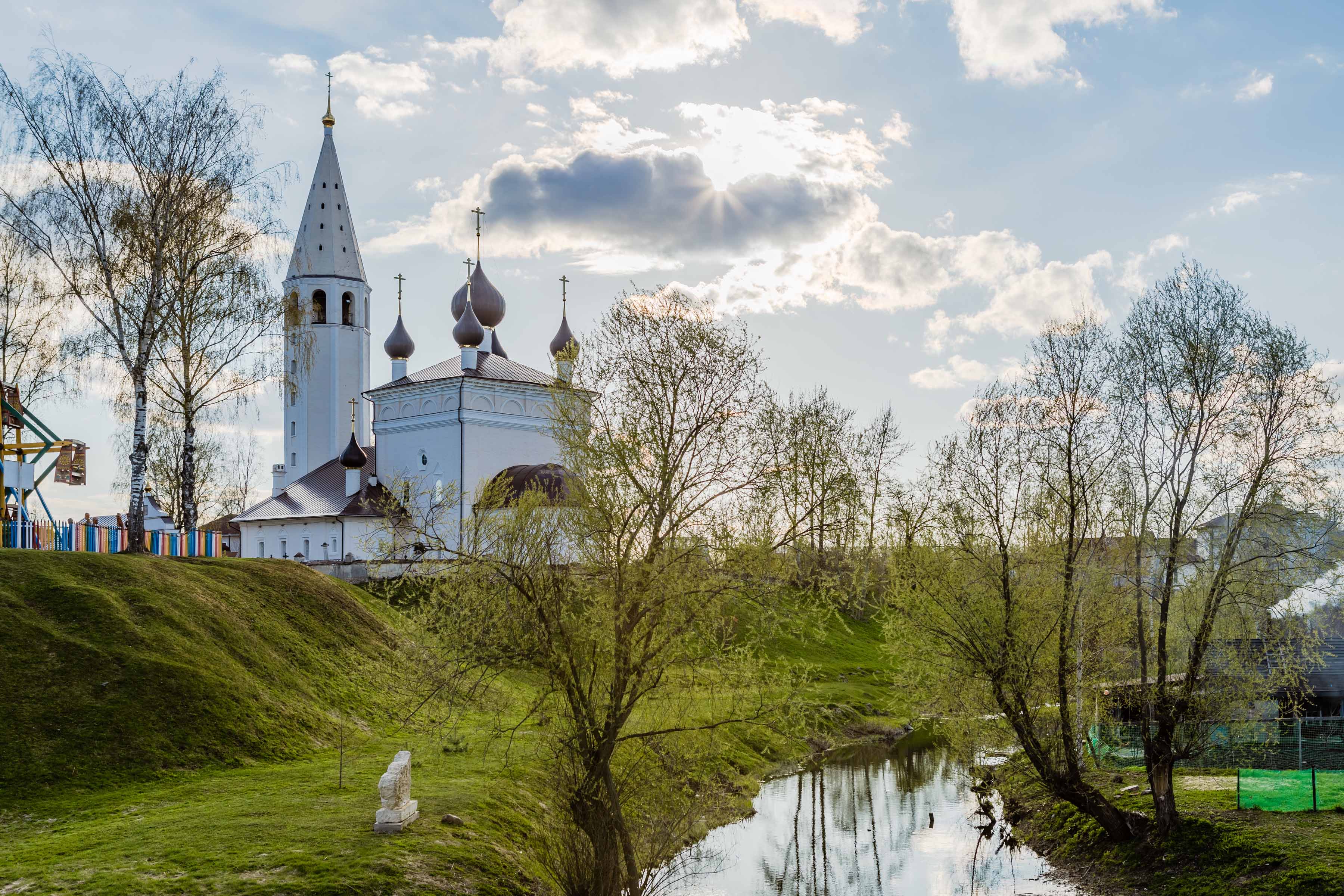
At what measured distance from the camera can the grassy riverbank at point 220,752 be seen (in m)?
12.7

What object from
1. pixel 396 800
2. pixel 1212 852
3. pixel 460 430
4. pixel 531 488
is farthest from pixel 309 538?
pixel 1212 852

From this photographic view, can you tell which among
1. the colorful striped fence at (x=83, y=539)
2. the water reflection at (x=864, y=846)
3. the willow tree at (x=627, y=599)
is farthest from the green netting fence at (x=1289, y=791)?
the colorful striped fence at (x=83, y=539)

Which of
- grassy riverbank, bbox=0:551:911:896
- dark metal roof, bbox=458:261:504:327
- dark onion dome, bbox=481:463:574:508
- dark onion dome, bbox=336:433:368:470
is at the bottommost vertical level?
grassy riverbank, bbox=0:551:911:896

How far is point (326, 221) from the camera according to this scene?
56594 mm

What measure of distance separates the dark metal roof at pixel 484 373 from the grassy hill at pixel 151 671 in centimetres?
1844

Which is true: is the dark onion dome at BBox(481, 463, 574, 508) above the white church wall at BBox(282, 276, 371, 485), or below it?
below

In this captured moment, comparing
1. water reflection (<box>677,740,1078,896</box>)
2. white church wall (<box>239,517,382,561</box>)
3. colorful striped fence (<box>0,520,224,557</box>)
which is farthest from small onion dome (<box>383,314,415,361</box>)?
water reflection (<box>677,740,1078,896</box>)

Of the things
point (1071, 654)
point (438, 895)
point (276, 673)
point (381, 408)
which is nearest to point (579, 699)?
point (438, 895)

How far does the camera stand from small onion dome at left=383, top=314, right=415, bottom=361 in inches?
2096

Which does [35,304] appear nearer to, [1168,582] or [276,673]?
[276,673]

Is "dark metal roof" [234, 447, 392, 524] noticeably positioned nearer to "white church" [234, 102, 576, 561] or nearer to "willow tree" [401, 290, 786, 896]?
"white church" [234, 102, 576, 561]

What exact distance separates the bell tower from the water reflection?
3800 centimetres

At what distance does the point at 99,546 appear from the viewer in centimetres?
2845

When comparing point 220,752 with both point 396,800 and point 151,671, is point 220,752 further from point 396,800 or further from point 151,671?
point 396,800
